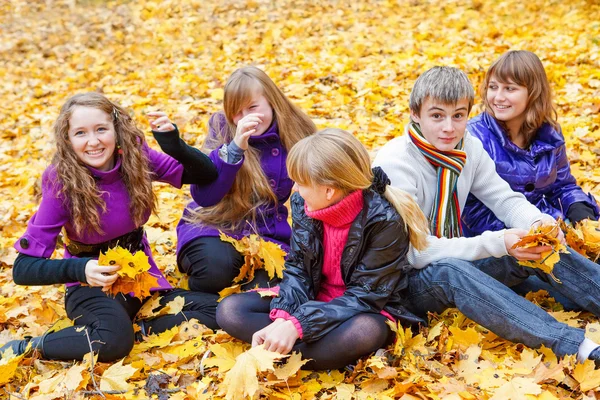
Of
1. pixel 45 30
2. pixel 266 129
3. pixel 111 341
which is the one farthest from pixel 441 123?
pixel 45 30

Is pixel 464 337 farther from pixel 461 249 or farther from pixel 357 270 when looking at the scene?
pixel 357 270

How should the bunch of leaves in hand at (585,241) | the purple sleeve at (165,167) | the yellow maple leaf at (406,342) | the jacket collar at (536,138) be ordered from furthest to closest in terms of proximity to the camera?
the jacket collar at (536,138) < the purple sleeve at (165,167) < the bunch of leaves in hand at (585,241) < the yellow maple leaf at (406,342)

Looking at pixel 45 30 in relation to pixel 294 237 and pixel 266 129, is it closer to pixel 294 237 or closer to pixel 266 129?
pixel 266 129

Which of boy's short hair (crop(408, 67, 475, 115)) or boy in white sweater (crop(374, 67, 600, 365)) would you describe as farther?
boy's short hair (crop(408, 67, 475, 115))

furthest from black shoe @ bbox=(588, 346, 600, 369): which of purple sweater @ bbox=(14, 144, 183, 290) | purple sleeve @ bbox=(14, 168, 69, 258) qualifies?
purple sleeve @ bbox=(14, 168, 69, 258)

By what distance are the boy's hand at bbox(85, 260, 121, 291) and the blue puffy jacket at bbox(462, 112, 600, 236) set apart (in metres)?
1.92

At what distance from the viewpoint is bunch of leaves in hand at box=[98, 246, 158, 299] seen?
2.61 meters

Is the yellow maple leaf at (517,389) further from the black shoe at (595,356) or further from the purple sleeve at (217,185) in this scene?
the purple sleeve at (217,185)

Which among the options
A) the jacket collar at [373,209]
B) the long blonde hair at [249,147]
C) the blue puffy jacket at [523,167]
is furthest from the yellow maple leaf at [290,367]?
the blue puffy jacket at [523,167]

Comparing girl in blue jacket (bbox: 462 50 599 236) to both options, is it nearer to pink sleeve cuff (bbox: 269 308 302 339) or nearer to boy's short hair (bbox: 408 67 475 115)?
boy's short hair (bbox: 408 67 475 115)

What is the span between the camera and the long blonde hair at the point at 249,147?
3.21 metres

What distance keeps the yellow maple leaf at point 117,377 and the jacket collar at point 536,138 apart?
2.28 meters

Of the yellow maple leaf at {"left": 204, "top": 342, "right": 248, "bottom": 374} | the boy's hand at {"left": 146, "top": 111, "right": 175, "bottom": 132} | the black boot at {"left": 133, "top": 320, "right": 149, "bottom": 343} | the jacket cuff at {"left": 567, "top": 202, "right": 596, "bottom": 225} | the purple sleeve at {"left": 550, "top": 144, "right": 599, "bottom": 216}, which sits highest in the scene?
the boy's hand at {"left": 146, "top": 111, "right": 175, "bottom": 132}

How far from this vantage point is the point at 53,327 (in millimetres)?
2879
